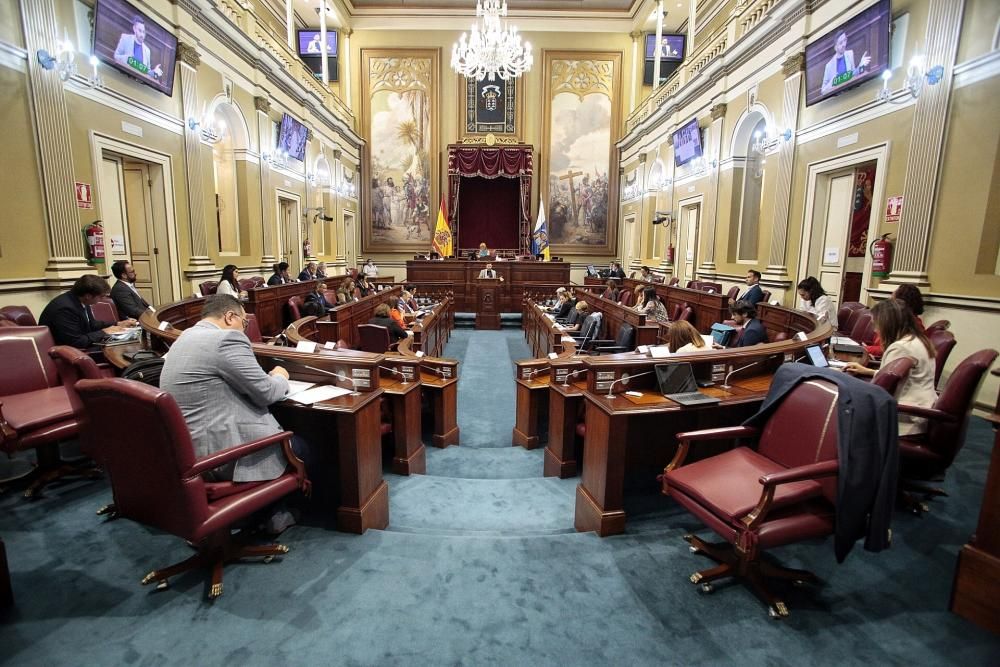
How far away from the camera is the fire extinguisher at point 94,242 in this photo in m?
5.45

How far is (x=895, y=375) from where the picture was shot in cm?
251

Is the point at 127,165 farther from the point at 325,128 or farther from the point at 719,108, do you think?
the point at 719,108

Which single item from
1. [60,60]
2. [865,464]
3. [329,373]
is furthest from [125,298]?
[865,464]

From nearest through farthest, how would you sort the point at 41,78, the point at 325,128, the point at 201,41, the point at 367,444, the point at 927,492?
the point at 367,444, the point at 927,492, the point at 41,78, the point at 201,41, the point at 325,128

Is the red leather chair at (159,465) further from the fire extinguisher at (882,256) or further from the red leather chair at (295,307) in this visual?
the fire extinguisher at (882,256)

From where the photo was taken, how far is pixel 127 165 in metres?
6.79

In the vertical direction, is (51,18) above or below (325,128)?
below

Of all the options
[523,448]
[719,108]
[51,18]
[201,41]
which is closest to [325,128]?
[201,41]

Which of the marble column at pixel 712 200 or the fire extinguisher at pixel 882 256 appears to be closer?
the fire extinguisher at pixel 882 256

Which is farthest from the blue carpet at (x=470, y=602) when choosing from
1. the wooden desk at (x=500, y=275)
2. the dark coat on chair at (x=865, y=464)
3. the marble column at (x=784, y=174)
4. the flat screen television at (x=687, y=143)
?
the flat screen television at (x=687, y=143)

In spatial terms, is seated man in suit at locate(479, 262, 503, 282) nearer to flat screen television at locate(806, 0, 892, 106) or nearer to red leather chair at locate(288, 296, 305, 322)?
red leather chair at locate(288, 296, 305, 322)

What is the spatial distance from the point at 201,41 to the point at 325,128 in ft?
18.1

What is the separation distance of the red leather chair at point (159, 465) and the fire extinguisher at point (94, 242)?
4.99 meters

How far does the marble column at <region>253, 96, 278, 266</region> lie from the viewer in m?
9.36
